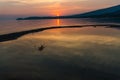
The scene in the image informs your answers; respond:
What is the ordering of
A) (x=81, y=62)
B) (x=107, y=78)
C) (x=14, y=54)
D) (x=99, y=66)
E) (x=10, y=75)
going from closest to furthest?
(x=107, y=78), (x=10, y=75), (x=99, y=66), (x=81, y=62), (x=14, y=54)

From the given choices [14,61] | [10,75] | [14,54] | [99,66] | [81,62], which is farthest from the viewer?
[14,54]

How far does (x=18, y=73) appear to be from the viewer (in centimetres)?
2255

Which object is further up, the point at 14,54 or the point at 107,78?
the point at 107,78

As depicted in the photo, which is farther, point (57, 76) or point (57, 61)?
point (57, 61)

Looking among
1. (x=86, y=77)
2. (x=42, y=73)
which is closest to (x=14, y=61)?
(x=42, y=73)

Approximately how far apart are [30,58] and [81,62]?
7.32 metres

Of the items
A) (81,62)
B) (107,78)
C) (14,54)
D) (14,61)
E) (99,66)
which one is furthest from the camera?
(14,54)

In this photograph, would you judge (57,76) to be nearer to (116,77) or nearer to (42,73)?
(42,73)

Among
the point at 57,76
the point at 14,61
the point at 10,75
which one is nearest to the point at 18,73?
the point at 10,75

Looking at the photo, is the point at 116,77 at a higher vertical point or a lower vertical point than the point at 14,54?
higher

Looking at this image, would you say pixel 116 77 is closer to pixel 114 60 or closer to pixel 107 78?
pixel 107 78

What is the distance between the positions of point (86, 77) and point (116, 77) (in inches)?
102

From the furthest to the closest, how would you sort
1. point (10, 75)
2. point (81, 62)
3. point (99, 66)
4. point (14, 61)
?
point (14, 61) → point (81, 62) → point (99, 66) → point (10, 75)

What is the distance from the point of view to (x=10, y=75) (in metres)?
21.9
